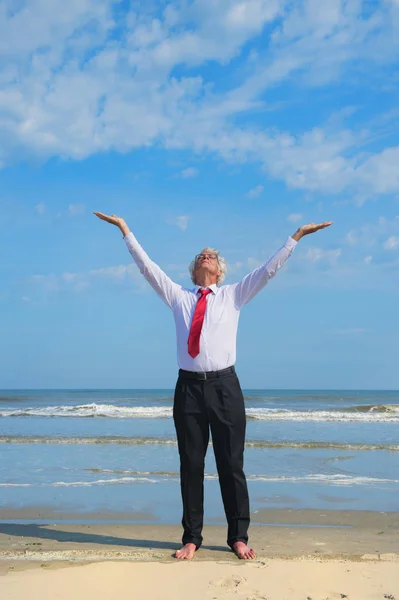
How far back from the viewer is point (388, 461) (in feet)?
31.0

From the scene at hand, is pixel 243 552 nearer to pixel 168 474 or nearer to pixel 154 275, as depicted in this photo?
pixel 154 275

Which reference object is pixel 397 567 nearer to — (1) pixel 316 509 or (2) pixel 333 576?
(2) pixel 333 576

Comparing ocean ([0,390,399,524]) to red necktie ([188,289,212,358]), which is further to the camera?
ocean ([0,390,399,524])

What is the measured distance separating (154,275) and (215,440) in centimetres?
125

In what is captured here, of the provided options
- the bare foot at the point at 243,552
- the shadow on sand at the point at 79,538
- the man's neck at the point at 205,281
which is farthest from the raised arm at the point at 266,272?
the shadow on sand at the point at 79,538

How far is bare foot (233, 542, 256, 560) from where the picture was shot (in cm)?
399

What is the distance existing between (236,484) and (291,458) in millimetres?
5989

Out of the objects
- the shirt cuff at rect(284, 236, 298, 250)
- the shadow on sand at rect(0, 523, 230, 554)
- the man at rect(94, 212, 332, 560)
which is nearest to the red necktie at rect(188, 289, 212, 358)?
the man at rect(94, 212, 332, 560)

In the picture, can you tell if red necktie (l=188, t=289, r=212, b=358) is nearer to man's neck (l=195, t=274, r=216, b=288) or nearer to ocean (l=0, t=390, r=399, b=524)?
man's neck (l=195, t=274, r=216, b=288)

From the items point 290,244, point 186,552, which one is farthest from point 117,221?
point 186,552

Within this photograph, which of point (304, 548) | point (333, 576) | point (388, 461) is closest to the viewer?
point (333, 576)

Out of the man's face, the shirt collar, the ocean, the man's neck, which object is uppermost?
the man's face

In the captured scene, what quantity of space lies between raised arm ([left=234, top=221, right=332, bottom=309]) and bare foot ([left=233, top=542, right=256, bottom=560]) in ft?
5.34

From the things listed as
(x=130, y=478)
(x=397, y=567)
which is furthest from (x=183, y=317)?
(x=130, y=478)
